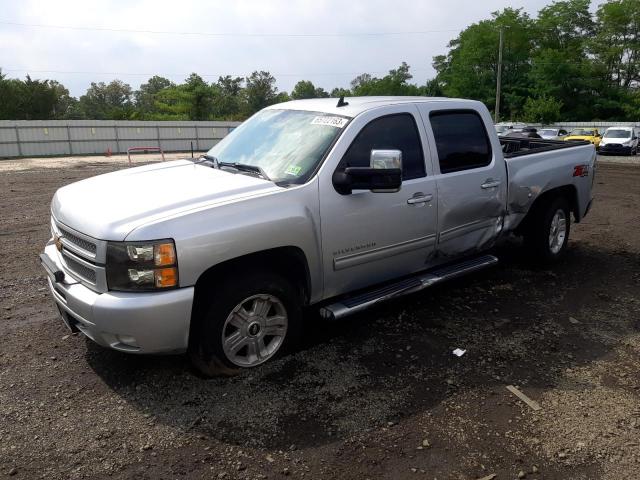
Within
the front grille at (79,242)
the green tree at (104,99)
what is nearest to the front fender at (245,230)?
the front grille at (79,242)

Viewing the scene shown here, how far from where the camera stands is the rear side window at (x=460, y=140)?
14.7ft

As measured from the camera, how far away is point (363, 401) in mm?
3271

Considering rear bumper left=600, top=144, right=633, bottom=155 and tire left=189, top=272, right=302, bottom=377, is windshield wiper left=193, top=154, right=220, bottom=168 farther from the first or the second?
rear bumper left=600, top=144, right=633, bottom=155

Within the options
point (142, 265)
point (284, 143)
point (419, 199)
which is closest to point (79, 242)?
point (142, 265)

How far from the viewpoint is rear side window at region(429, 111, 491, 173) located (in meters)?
4.47

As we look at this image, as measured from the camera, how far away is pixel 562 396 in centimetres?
334

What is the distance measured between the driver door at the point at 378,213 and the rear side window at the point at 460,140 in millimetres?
244

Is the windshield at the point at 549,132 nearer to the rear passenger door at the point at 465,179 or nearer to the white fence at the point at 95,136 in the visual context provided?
the white fence at the point at 95,136

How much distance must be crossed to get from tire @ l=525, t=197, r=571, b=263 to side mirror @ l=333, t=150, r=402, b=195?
2.84 metres

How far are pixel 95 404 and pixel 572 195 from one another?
5492 millimetres

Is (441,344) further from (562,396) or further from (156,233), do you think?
(156,233)

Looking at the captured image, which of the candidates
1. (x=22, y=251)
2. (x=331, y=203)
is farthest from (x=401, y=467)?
(x=22, y=251)

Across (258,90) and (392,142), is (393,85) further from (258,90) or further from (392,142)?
(392,142)

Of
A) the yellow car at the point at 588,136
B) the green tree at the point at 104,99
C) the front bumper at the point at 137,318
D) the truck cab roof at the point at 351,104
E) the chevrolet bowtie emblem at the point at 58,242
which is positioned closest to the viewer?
the front bumper at the point at 137,318
